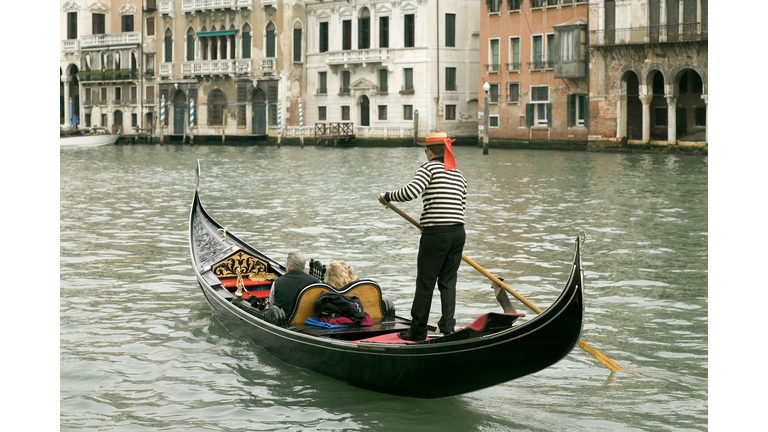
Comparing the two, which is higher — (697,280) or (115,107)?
(115,107)

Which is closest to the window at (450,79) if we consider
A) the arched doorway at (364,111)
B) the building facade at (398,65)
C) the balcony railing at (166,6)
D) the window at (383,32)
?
the building facade at (398,65)

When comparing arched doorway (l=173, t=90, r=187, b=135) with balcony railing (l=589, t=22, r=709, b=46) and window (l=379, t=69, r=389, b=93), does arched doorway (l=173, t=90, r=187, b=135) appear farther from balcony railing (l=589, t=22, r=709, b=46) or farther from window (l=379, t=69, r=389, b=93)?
balcony railing (l=589, t=22, r=709, b=46)

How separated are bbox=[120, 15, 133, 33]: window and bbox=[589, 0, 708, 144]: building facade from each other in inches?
928

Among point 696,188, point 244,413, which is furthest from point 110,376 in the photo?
point 696,188

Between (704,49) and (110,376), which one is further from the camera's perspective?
(704,49)

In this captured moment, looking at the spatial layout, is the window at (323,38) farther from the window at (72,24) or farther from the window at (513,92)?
the window at (72,24)

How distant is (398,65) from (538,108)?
670cm

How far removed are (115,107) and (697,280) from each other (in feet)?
129

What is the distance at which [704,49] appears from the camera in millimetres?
25625

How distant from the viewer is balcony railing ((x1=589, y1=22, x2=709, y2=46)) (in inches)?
1015

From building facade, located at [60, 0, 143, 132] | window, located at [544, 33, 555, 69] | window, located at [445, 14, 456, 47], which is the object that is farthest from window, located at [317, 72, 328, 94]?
window, located at [544, 33, 555, 69]

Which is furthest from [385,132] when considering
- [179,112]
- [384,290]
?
[384,290]

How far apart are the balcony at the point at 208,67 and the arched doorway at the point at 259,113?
150 cm
